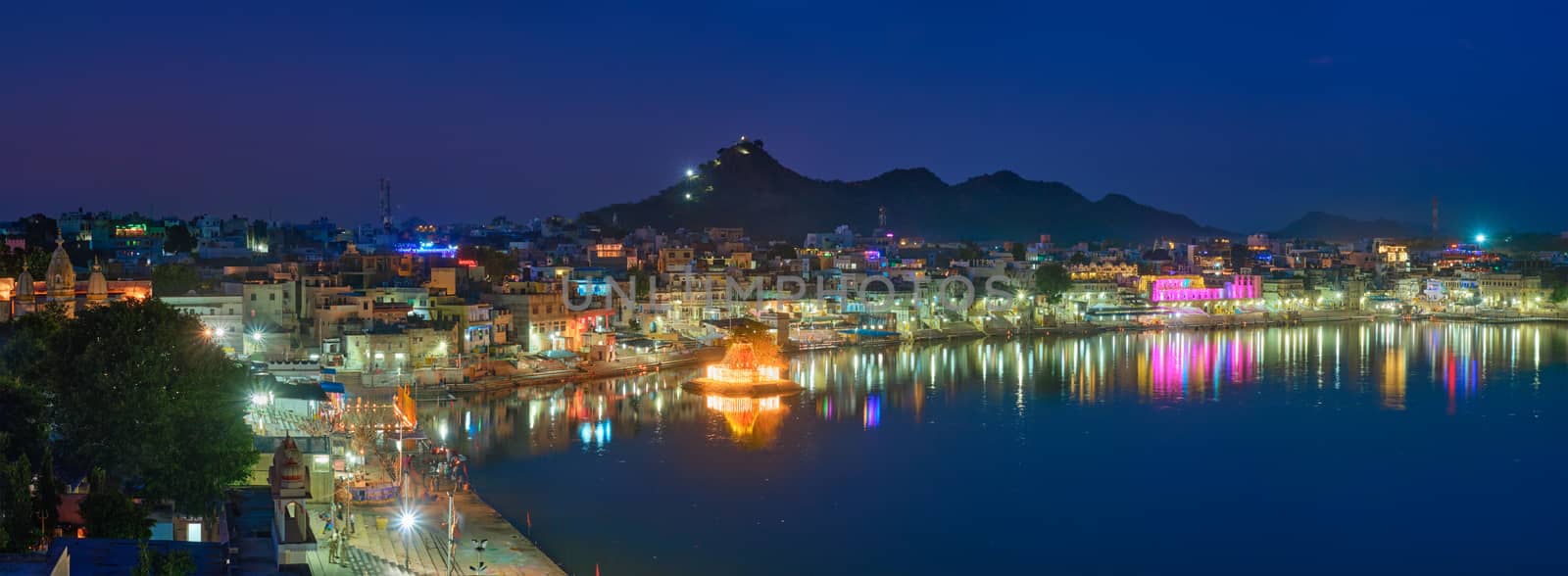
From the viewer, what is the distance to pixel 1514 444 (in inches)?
536

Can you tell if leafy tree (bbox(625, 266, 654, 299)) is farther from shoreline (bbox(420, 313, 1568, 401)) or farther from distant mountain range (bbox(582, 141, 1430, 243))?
distant mountain range (bbox(582, 141, 1430, 243))

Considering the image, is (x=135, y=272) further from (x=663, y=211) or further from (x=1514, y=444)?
(x=663, y=211)

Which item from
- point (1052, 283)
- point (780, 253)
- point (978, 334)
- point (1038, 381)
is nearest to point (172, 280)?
point (1038, 381)

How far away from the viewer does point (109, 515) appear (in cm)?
616

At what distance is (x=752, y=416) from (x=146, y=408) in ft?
26.2

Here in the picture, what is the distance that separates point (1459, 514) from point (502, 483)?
807cm

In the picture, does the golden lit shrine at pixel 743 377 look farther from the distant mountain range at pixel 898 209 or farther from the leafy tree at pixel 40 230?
the distant mountain range at pixel 898 209

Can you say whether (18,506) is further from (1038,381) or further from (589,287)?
(589,287)

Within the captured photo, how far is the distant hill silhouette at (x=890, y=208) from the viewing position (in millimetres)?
62719

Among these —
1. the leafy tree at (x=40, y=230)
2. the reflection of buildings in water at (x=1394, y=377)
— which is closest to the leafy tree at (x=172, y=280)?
the leafy tree at (x=40, y=230)

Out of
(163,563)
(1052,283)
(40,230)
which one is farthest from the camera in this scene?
(1052,283)

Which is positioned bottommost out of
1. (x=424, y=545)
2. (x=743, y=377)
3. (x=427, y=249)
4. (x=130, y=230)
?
(x=424, y=545)

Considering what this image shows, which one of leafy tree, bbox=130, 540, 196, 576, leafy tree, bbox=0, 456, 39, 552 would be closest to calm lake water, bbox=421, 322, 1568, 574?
leafy tree, bbox=0, 456, 39, 552

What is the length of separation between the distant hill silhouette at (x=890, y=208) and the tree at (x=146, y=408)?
1660 inches
